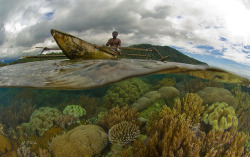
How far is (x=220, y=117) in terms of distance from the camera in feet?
21.2

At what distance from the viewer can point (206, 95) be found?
808 cm

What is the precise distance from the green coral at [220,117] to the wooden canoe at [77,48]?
6059 mm

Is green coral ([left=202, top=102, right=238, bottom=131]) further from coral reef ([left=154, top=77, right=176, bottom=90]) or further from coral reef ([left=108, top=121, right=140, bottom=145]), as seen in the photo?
coral reef ([left=154, top=77, right=176, bottom=90])

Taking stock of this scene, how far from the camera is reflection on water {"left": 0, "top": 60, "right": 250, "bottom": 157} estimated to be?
14.6 feet

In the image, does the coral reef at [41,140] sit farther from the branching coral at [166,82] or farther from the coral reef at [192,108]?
the branching coral at [166,82]

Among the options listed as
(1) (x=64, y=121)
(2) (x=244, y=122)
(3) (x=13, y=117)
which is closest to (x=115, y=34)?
(1) (x=64, y=121)

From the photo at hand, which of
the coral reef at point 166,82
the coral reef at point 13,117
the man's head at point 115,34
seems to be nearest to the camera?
the coral reef at point 13,117

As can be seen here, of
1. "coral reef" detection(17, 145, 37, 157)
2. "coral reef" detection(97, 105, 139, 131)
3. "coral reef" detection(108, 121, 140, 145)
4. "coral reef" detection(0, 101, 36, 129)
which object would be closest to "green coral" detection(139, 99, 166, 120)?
"coral reef" detection(97, 105, 139, 131)

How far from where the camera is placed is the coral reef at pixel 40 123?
285 inches

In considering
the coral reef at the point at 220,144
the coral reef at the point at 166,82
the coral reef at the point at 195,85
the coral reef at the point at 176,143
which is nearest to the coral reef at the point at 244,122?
the coral reef at the point at 195,85

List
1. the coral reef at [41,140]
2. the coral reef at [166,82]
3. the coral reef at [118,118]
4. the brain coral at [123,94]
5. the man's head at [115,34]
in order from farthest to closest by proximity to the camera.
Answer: the coral reef at [166,82] → the man's head at [115,34] → the brain coral at [123,94] → the coral reef at [41,140] → the coral reef at [118,118]

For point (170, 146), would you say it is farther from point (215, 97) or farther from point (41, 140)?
point (41, 140)

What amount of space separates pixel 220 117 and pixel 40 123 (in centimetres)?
976

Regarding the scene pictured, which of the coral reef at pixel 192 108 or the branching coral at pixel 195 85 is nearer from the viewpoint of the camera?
the coral reef at pixel 192 108
